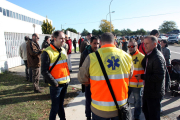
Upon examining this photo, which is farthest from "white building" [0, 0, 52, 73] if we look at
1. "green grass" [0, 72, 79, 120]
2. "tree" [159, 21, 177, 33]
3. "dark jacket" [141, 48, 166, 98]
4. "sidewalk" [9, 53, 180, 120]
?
"tree" [159, 21, 177, 33]

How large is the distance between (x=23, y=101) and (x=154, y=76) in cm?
394

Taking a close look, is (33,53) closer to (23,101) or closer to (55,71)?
(23,101)

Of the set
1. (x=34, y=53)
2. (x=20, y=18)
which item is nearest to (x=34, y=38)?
(x=34, y=53)

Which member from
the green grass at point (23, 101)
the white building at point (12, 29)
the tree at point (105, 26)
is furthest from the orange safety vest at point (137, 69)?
the tree at point (105, 26)

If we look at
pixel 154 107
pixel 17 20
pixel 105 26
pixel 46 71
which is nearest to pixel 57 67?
pixel 46 71

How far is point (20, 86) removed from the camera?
→ 5.44 m

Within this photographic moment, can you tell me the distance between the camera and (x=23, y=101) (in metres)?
4.15

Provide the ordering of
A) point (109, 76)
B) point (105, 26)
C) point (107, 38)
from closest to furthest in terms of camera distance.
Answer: point (109, 76) < point (107, 38) < point (105, 26)

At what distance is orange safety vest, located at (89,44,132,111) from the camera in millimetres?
1688

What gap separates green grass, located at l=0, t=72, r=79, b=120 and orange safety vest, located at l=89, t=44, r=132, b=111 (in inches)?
89.8

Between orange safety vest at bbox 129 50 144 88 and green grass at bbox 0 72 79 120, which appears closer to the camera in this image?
orange safety vest at bbox 129 50 144 88

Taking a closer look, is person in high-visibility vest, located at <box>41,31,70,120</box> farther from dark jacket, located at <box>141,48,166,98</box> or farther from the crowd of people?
dark jacket, located at <box>141,48,166,98</box>

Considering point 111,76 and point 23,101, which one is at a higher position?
point 111,76

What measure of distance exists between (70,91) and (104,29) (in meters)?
46.7
